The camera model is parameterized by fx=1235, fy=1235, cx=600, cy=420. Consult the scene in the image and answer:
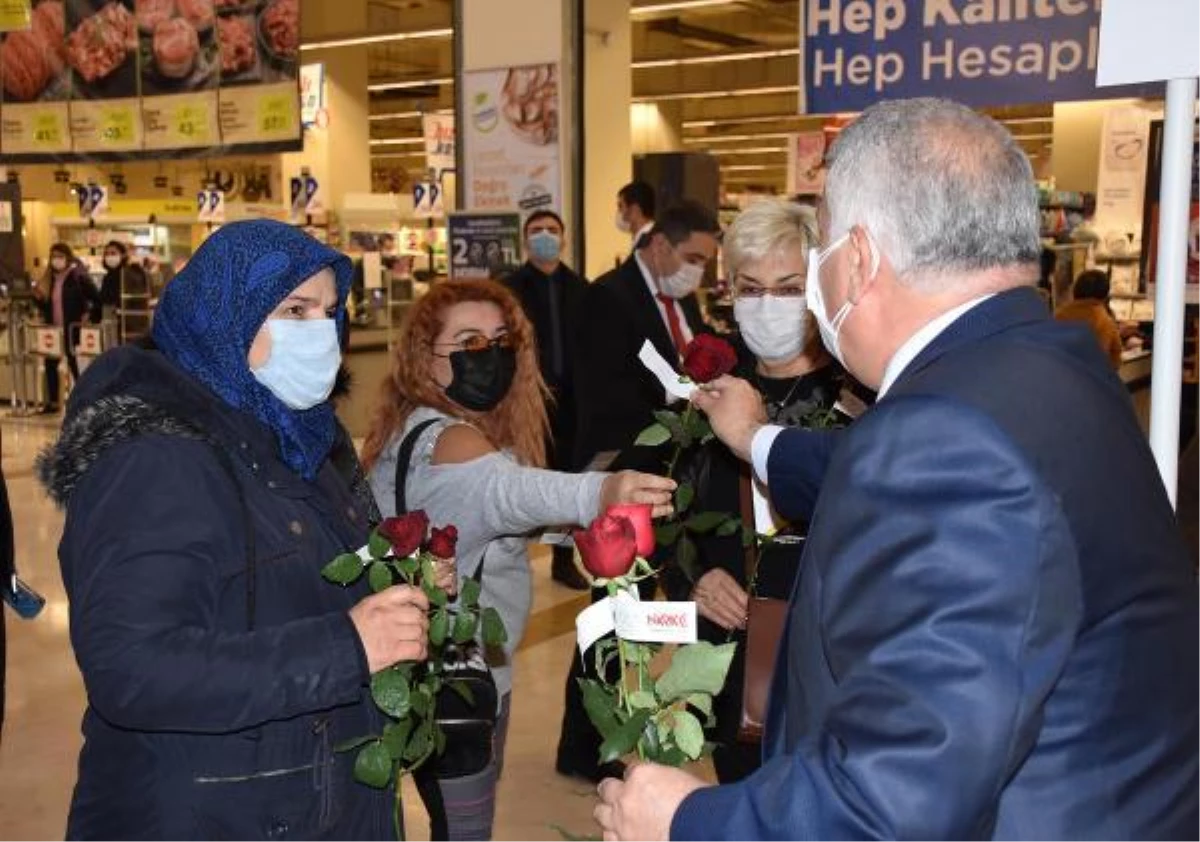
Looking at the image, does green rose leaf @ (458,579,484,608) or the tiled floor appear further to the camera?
the tiled floor

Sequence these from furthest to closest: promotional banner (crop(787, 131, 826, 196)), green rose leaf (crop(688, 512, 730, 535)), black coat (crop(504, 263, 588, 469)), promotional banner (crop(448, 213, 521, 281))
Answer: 1. promotional banner (crop(787, 131, 826, 196))
2. promotional banner (crop(448, 213, 521, 281))
3. black coat (crop(504, 263, 588, 469))
4. green rose leaf (crop(688, 512, 730, 535))

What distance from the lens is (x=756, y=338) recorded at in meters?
2.70

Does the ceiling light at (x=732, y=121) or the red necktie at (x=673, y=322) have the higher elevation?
the ceiling light at (x=732, y=121)

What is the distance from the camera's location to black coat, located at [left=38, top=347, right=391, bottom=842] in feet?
5.08

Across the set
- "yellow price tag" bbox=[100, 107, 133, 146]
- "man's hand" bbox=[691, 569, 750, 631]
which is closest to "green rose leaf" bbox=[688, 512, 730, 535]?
"man's hand" bbox=[691, 569, 750, 631]

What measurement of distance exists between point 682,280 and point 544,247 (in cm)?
117

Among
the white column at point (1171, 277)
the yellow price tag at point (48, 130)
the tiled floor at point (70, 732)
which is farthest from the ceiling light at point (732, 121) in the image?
the white column at point (1171, 277)

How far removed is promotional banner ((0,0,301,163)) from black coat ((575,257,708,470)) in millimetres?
3683

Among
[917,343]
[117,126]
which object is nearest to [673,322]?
[917,343]

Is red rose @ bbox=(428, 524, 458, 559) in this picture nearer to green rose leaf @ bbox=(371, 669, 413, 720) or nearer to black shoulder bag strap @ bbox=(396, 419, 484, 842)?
green rose leaf @ bbox=(371, 669, 413, 720)

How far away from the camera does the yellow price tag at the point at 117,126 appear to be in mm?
8867

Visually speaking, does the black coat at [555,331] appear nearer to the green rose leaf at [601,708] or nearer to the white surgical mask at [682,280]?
the white surgical mask at [682,280]

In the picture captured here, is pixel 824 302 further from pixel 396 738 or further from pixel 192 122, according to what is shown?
pixel 192 122

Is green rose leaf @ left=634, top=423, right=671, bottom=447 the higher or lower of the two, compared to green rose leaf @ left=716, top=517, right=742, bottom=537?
higher
